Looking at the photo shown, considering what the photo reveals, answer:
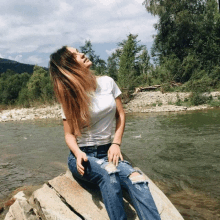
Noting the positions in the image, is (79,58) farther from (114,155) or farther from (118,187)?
(118,187)

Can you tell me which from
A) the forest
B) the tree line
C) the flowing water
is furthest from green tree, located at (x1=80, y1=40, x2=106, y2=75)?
the flowing water

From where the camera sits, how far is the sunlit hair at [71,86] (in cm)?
231

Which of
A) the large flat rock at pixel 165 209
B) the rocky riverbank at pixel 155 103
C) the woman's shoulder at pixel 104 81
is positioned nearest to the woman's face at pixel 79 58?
the woman's shoulder at pixel 104 81

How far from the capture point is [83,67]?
242 centimetres

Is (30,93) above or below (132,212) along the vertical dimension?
above

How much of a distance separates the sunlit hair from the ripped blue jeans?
1.24 ft

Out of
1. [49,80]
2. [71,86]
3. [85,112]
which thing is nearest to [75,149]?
[85,112]

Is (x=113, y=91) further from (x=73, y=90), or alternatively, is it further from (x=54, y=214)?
(x=54, y=214)

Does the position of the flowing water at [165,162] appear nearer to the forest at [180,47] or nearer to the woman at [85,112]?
the woman at [85,112]

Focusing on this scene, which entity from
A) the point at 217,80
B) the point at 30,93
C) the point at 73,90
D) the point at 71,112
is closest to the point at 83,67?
the point at 73,90

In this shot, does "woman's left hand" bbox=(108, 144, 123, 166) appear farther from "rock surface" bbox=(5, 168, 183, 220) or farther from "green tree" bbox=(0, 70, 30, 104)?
A: "green tree" bbox=(0, 70, 30, 104)

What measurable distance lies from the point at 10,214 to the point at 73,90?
142cm

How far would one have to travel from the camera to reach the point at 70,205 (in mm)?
2143

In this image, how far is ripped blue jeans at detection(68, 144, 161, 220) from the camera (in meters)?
1.82
